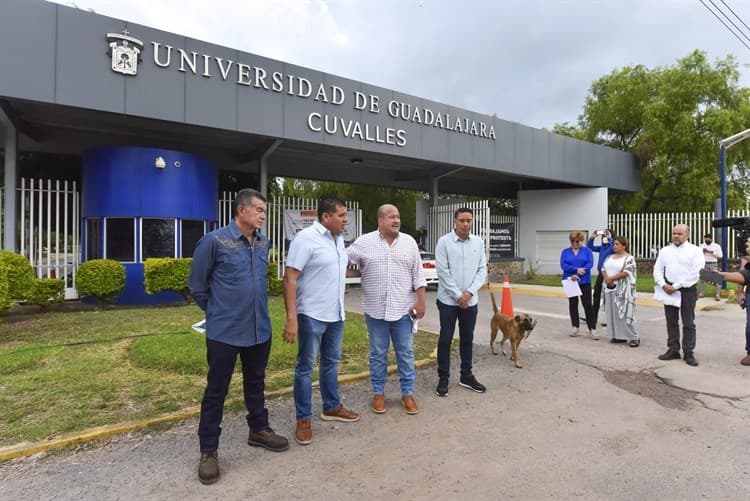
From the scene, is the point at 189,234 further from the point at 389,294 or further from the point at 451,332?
the point at 389,294

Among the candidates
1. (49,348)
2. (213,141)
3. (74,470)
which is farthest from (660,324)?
(213,141)

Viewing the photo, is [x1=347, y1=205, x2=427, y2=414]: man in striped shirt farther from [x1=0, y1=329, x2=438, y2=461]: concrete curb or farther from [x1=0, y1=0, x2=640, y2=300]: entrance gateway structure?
[x1=0, y1=0, x2=640, y2=300]: entrance gateway structure

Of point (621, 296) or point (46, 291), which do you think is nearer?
point (621, 296)

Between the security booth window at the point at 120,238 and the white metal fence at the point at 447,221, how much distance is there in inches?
403

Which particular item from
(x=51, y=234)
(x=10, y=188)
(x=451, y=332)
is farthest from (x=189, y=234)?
(x=451, y=332)

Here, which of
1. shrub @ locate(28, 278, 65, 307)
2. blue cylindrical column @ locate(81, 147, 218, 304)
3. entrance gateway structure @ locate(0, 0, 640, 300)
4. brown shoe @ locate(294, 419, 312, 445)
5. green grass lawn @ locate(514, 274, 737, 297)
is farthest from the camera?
green grass lawn @ locate(514, 274, 737, 297)

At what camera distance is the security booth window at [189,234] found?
1135 cm

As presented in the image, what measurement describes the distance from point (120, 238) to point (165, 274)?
1.68 metres

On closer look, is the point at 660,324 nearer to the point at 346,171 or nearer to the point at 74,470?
the point at 74,470

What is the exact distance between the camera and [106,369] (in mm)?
5215

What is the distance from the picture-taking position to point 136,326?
7766mm

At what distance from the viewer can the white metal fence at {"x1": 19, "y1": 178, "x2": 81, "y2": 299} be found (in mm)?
10688

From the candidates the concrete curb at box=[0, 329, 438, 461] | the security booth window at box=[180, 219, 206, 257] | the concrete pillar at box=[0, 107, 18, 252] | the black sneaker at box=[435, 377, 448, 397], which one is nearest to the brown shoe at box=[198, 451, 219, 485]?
the concrete curb at box=[0, 329, 438, 461]

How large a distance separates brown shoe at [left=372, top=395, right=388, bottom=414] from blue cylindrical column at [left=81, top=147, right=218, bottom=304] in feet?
27.5
